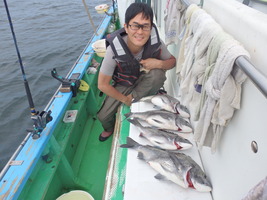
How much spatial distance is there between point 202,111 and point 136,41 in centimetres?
137

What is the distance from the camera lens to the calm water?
5.03m

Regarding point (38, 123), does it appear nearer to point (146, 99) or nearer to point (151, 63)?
point (146, 99)

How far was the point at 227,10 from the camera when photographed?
1.48m

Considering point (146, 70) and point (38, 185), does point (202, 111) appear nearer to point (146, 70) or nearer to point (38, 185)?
point (146, 70)

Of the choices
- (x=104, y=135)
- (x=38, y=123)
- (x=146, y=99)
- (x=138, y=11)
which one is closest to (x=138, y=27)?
(x=138, y=11)

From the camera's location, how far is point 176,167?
1.82m

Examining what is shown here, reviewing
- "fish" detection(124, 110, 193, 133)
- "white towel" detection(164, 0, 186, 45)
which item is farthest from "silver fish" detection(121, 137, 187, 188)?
"white towel" detection(164, 0, 186, 45)

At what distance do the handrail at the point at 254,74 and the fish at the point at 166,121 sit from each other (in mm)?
1271

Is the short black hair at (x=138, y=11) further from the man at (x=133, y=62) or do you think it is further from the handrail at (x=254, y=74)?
the handrail at (x=254, y=74)

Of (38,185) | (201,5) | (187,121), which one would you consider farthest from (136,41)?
(38,185)

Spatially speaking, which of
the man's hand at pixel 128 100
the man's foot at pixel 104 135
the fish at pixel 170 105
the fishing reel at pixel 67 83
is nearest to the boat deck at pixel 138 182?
the fish at pixel 170 105

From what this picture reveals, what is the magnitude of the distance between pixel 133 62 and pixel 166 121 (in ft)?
3.01

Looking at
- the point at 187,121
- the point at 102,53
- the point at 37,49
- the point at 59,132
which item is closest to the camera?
the point at 187,121

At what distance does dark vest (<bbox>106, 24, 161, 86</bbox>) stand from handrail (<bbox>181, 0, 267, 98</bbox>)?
1732 mm
